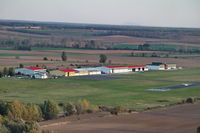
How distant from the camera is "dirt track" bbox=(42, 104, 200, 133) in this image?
73.2 feet

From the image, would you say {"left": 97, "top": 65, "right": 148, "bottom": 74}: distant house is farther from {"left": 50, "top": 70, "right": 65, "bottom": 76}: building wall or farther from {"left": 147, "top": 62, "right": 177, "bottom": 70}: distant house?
{"left": 50, "top": 70, "right": 65, "bottom": 76}: building wall

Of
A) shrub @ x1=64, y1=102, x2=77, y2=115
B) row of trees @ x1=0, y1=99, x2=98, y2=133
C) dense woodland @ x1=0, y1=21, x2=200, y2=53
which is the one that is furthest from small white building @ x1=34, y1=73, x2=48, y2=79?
dense woodland @ x1=0, y1=21, x2=200, y2=53

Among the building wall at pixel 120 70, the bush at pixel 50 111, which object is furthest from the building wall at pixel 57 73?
the bush at pixel 50 111

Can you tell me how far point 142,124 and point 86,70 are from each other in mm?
24095

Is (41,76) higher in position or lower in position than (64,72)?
lower

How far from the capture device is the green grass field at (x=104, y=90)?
30.9 m

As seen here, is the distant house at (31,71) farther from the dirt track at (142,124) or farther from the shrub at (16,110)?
the shrub at (16,110)

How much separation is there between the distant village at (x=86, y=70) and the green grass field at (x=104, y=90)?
2.85 m

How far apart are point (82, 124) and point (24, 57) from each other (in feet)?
127

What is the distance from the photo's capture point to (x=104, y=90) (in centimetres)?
3541

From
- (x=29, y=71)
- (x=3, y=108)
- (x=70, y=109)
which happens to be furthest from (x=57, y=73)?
(x=3, y=108)

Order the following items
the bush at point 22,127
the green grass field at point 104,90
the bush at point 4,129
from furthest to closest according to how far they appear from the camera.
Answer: the green grass field at point 104,90, the bush at point 4,129, the bush at point 22,127

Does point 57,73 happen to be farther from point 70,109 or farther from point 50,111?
point 50,111

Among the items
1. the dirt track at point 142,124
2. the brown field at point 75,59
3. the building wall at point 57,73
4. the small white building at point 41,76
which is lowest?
the dirt track at point 142,124
